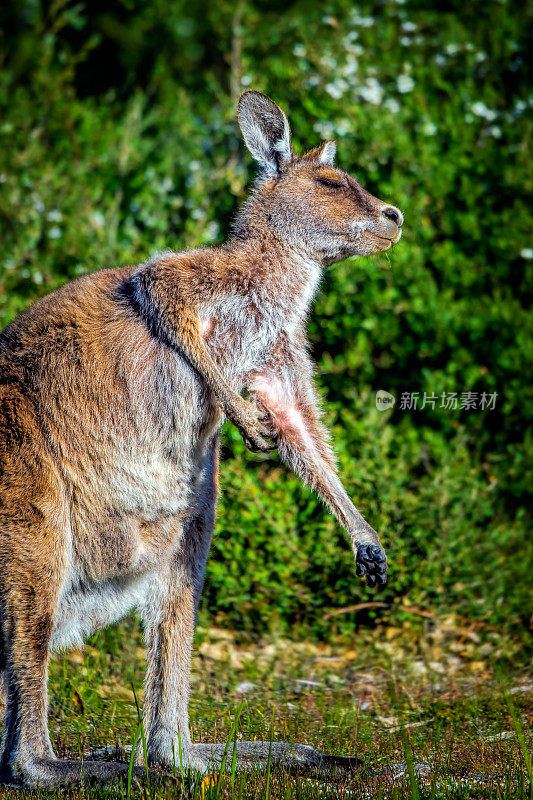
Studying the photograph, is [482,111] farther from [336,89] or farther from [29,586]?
[29,586]

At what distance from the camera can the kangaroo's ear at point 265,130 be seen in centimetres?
391

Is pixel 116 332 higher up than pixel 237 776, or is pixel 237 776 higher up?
pixel 116 332

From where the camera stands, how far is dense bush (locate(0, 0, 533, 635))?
205 inches

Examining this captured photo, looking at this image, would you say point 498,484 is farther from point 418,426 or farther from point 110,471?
point 110,471

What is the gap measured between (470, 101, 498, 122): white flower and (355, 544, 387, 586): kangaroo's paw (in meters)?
4.11

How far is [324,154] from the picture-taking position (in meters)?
4.12

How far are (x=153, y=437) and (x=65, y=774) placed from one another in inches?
45.4

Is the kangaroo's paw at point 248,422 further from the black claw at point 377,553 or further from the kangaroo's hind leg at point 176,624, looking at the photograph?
the black claw at point 377,553

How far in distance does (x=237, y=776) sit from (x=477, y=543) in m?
2.40

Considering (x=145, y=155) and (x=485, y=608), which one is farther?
(x=145, y=155)

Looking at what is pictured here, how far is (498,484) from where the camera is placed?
5.88 meters

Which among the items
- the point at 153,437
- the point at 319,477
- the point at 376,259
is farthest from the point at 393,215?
the point at 153,437

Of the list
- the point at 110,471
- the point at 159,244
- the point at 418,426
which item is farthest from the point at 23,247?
the point at 110,471

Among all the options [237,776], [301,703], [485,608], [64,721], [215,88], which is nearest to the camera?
[237,776]
